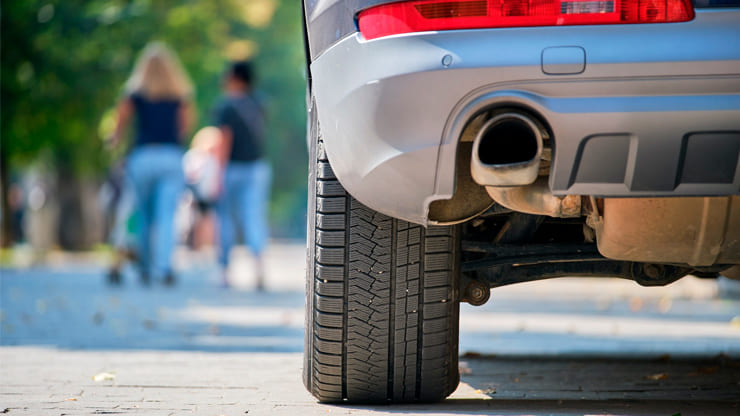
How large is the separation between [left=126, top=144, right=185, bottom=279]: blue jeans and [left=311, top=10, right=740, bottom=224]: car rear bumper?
316 inches

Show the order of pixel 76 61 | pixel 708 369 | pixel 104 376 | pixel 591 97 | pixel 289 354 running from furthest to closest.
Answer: pixel 76 61 < pixel 289 354 < pixel 708 369 < pixel 104 376 < pixel 591 97

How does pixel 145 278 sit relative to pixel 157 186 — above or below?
below

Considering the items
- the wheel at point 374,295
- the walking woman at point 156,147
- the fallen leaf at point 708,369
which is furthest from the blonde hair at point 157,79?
the wheel at point 374,295

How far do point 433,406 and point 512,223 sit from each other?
2.10 ft

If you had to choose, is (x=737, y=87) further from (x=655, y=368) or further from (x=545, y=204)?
(x=655, y=368)

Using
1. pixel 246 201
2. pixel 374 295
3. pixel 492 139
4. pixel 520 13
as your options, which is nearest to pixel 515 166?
pixel 492 139

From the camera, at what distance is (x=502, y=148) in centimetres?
310

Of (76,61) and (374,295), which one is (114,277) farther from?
(374,295)

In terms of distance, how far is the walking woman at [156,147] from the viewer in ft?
35.4

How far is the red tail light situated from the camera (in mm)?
2895

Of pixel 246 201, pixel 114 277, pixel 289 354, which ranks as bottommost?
pixel 114 277

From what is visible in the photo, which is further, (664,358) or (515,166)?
(664,358)

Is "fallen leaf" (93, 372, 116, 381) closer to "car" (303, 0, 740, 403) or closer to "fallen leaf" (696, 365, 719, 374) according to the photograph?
"car" (303, 0, 740, 403)

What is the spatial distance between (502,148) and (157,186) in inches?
318
